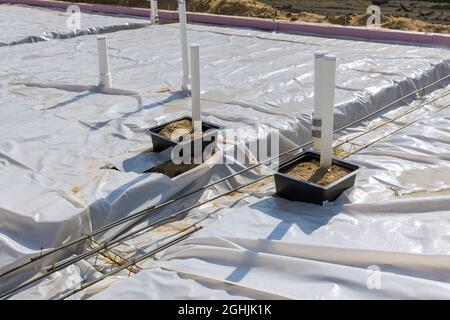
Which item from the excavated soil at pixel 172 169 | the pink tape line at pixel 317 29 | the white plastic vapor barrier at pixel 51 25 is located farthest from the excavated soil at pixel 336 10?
the excavated soil at pixel 172 169

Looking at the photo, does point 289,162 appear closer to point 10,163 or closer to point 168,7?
point 10,163

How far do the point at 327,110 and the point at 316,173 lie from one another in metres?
0.36

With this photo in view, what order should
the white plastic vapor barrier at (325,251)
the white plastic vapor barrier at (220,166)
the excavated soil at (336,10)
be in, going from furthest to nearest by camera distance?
the excavated soil at (336,10) < the white plastic vapor barrier at (220,166) < the white plastic vapor barrier at (325,251)

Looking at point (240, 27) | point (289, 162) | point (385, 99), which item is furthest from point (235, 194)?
point (240, 27)

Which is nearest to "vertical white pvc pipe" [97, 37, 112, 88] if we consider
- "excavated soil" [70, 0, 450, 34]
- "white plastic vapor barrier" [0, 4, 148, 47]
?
"white plastic vapor barrier" [0, 4, 148, 47]

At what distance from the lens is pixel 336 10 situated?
531 inches

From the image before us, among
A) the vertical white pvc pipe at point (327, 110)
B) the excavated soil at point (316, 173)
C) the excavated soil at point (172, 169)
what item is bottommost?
the excavated soil at point (172, 169)

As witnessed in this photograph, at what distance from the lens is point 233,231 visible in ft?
8.25

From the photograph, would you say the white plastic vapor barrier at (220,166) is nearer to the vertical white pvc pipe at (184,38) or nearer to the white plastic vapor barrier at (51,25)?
the vertical white pvc pipe at (184,38)

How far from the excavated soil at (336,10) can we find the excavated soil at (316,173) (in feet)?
21.6

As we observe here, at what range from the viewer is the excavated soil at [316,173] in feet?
9.31

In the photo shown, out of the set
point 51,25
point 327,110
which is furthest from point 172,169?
point 51,25

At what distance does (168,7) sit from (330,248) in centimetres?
1193

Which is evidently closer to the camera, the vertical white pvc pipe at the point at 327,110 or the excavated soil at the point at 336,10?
the vertical white pvc pipe at the point at 327,110
